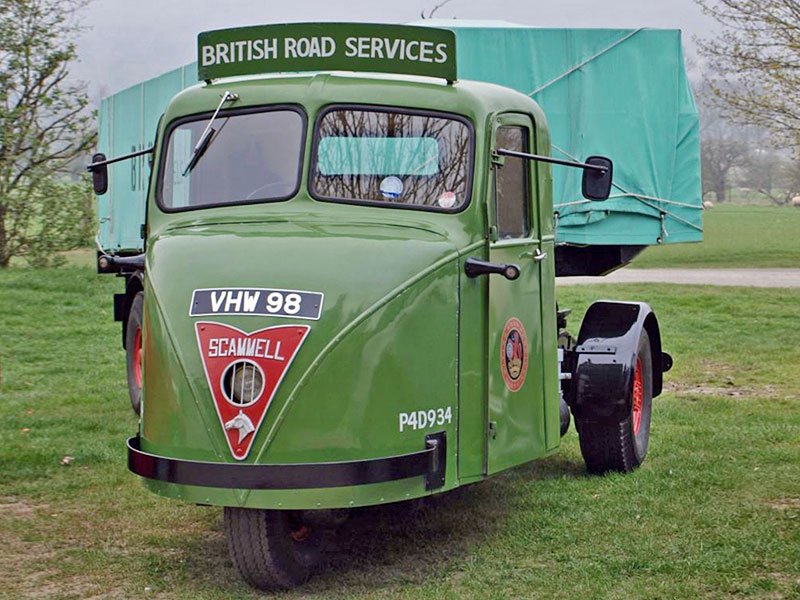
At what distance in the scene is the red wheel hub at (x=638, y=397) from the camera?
8.92 m

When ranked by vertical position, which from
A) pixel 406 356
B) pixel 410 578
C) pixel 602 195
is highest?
pixel 602 195

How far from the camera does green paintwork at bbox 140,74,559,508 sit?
5793 millimetres

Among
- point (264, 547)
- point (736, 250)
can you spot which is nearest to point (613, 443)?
point (264, 547)

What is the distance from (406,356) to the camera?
19.7 ft

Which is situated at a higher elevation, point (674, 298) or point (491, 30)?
point (491, 30)

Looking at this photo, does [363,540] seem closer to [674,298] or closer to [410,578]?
[410,578]

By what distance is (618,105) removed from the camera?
1203cm

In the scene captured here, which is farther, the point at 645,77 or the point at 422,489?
the point at 645,77

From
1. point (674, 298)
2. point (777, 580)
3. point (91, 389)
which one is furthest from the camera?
point (674, 298)

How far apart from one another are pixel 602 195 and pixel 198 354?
2550mm

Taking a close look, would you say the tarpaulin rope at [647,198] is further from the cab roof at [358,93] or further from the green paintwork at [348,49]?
the green paintwork at [348,49]

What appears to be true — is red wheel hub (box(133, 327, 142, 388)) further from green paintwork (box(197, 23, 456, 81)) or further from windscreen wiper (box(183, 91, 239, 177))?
green paintwork (box(197, 23, 456, 81))

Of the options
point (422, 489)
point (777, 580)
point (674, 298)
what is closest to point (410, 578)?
point (422, 489)

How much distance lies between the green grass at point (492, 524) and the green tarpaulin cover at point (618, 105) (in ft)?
5.39
